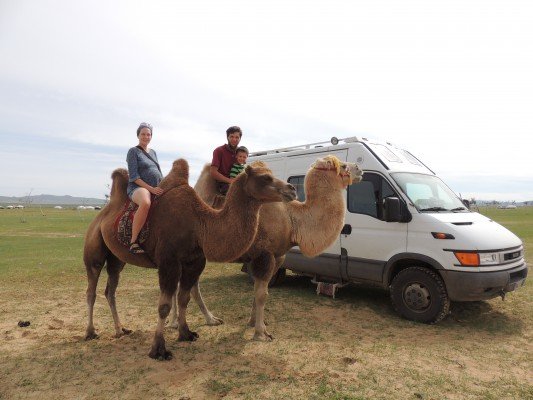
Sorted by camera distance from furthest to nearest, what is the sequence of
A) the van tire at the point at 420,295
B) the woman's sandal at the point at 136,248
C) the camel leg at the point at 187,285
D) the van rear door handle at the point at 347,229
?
the van rear door handle at the point at 347,229, the van tire at the point at 420,295, the camel leg at the point at 187,285, the woman's sandal at the point at 136,248

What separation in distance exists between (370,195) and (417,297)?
2.09 meters

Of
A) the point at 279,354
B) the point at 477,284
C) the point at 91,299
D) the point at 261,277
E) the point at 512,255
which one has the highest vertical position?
the point at 512,255

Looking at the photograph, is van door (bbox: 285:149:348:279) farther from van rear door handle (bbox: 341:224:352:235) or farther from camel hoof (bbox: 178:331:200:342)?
camel hoof (bbox: 178:331:200:342)

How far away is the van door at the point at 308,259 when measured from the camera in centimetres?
770

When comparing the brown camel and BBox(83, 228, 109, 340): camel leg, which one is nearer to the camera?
the brown camel

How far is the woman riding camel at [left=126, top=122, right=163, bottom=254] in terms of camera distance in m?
4.98

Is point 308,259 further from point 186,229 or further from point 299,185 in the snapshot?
point 186,229

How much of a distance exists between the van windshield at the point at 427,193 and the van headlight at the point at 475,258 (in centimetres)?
104

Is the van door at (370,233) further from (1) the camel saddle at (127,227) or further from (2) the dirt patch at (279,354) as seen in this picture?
(1) the camel saddle at (127,227)

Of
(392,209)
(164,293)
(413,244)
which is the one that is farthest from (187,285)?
(413,244)

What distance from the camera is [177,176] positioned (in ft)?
17.6

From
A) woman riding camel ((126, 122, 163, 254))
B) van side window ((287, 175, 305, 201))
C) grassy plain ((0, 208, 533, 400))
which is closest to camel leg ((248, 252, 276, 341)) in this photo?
grassy plain ((0, 208, 533, 400))

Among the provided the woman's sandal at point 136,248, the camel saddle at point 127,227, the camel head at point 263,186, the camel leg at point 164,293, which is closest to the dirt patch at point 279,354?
the camel leg at point 164,293

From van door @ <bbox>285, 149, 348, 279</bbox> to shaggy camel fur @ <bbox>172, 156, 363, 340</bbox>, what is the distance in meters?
1.26
